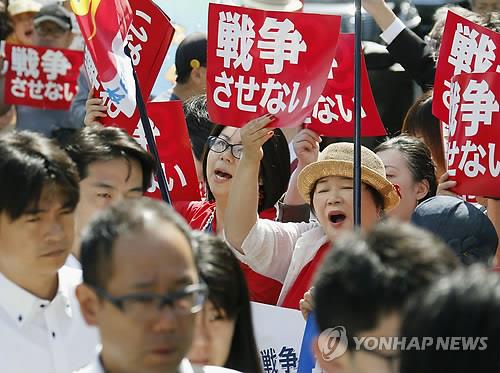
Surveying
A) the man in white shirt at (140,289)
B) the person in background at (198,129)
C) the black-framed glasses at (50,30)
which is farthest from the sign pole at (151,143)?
the black-framed glasses at (50,30)

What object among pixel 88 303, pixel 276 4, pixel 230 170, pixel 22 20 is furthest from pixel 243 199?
pixel 22 20

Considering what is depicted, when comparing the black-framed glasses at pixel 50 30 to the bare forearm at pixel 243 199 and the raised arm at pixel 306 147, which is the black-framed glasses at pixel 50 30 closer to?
the raised arm at pixel 306 147

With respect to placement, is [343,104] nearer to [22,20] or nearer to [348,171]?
[348,171]

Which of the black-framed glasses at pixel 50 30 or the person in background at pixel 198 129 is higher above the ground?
the black-framed glasses at pixel 50 30

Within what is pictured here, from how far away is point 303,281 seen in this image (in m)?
4.69

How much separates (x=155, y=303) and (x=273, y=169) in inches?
103

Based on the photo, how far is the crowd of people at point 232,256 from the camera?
2543mm

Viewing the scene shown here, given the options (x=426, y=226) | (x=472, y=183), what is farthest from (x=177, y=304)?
(x=472, y=183)

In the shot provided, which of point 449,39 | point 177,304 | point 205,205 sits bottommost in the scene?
point 205,205

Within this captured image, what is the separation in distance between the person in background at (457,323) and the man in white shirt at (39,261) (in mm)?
1310

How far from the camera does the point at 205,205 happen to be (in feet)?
18.0

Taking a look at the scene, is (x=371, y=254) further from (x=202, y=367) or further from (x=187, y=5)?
(x=187, y=5)

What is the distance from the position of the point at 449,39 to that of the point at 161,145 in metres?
1.37

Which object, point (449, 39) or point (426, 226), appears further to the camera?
point (449, 39)
